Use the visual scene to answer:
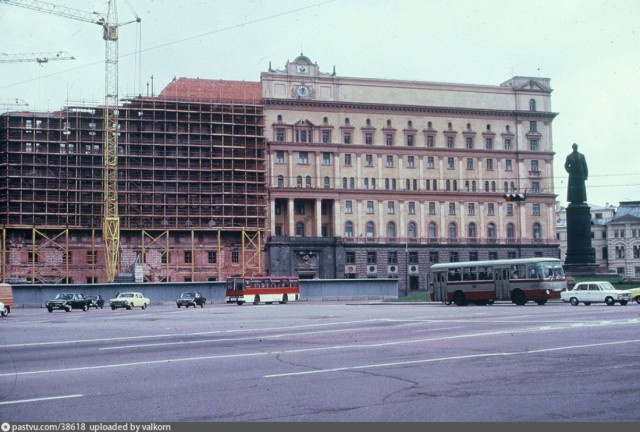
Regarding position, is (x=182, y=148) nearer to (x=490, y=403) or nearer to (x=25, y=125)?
(x=25, y=125)

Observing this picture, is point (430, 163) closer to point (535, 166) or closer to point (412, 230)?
point (412, 230)

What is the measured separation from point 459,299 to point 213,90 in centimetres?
5539

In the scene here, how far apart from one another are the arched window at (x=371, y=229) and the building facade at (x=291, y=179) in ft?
1.12


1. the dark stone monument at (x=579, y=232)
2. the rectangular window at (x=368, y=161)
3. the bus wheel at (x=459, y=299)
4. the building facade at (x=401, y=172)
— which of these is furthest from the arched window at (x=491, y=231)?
the bus wheel at (x=459, y=299)

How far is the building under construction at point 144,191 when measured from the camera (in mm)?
85188

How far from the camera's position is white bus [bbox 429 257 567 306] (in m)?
46.5

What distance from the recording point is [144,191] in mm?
88062

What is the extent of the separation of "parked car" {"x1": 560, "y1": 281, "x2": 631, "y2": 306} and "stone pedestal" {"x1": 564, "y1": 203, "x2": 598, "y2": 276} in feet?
47.3

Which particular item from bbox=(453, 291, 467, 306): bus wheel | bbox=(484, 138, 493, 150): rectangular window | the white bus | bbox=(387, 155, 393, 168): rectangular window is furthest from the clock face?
bbox=(453, 291, 467, 306): bus wheel

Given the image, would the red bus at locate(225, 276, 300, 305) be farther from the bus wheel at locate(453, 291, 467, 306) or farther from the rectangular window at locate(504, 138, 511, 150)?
the rectangular window at locate(504, 138, 511, 150)

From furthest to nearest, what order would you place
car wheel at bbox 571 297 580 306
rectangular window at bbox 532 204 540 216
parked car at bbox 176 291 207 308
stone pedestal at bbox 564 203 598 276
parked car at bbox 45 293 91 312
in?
rectangular window at bbox 532 204 540 216
parked car at bbox 176 291 207 308
stone pedestal at bbox 564 203 598 276
parked car at bbox 45 293 91 312
car wheel at bbox 571 297 580 306

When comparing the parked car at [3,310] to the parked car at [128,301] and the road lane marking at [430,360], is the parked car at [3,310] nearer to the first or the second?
the parked car at [128,301]
